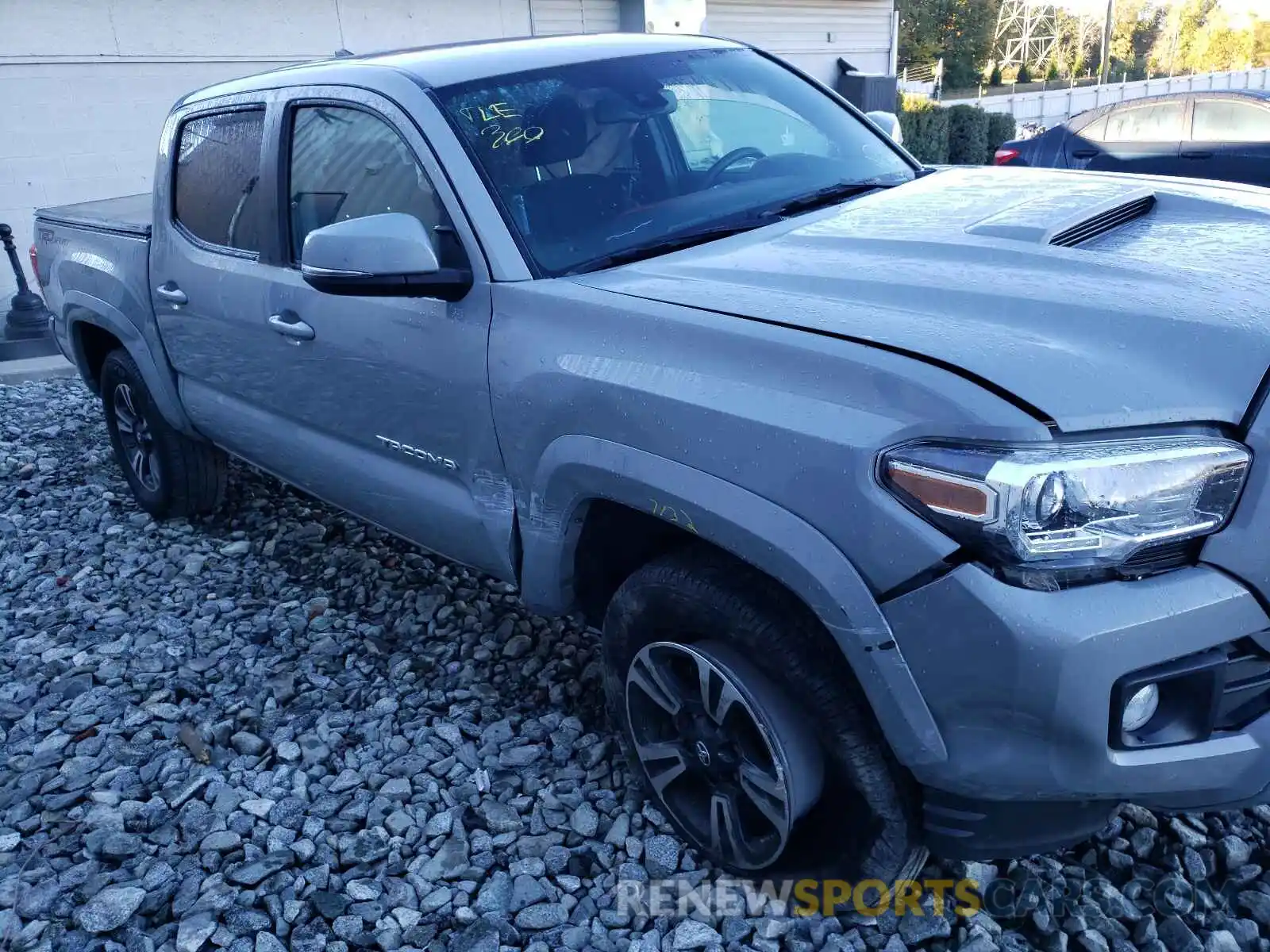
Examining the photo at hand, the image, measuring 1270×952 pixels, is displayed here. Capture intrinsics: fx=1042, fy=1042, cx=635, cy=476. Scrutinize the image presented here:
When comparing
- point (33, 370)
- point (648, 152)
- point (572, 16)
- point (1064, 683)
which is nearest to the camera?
point (1064, 683)

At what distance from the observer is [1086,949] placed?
218 centimetres

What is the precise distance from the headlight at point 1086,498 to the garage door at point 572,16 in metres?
12.4

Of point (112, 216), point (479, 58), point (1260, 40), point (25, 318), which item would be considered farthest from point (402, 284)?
point (1260, 40)

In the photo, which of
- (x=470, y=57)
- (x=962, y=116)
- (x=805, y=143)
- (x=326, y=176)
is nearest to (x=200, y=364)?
(x=326, y=176)

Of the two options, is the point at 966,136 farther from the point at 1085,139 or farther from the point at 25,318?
the point at 25,318

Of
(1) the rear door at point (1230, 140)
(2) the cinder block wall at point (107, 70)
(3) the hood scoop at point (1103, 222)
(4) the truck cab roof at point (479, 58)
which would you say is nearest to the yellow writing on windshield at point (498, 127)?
(4) the truck cab roof at point (479, 58)

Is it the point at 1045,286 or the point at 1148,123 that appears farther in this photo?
the point at 1148,123

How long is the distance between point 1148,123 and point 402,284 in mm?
8880

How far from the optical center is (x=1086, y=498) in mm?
1693

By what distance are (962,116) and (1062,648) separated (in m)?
21.0

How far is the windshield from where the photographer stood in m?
2.69

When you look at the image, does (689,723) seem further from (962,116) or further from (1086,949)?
(962,116)

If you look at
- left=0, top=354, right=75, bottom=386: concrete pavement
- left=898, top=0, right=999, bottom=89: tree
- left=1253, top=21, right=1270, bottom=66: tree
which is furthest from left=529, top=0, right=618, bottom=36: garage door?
left=1253, top=21, right=1270, bottom=66: tree

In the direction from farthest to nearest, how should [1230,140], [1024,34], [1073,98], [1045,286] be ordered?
1. [1024,34]
2. [1073,98]
3. [1230,140]
4. [1045,286]
